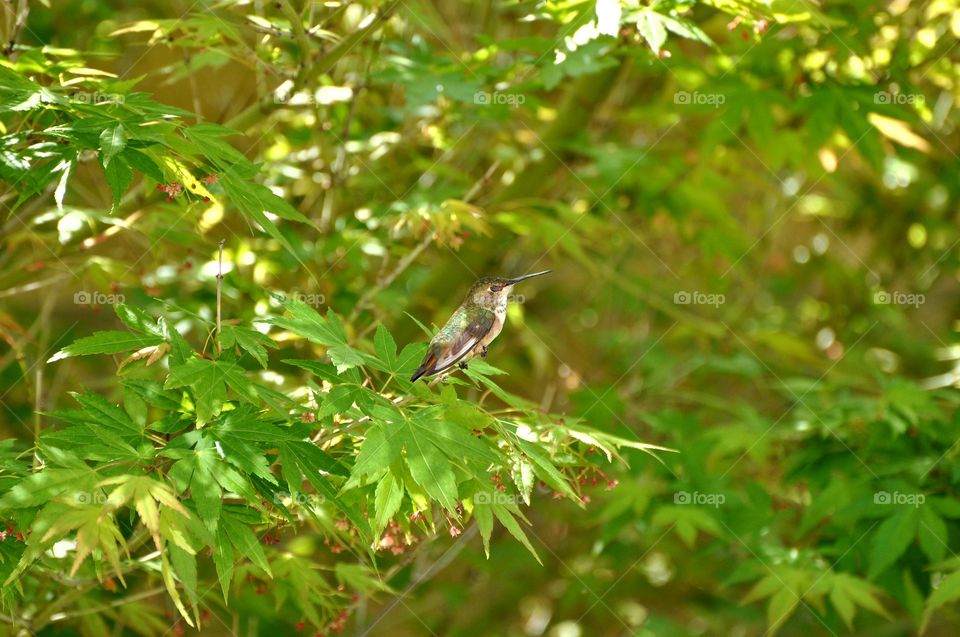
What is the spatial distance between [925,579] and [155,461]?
2.34 m

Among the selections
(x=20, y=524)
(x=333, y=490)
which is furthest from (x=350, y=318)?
(x=20, y=524)

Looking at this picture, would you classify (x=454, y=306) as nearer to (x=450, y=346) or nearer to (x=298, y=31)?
(x=298, y=31)

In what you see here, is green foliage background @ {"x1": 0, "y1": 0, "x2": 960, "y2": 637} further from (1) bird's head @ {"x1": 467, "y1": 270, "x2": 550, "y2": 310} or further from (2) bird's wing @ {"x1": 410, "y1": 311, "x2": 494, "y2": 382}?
(1) bird's head @ {"x1": 467, "y1": 270, "x2": 550, "y2": 310}

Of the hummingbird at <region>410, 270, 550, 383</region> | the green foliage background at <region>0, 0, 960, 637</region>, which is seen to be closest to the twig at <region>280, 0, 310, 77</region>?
the green foliage background at <region>0, 0, 960, 637</region>

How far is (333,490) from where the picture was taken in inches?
71.6

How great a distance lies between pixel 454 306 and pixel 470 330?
2.00 metres

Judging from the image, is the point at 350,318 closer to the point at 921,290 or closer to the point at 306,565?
the point at 306,565

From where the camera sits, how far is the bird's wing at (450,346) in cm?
191

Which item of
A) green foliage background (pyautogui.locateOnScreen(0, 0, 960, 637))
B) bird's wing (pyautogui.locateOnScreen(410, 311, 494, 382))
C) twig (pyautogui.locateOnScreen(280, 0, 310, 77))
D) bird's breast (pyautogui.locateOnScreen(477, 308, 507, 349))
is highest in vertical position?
twig (pyautogui.locateOnScreen(280, 0, 310, 77))

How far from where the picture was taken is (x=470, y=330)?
1.97m

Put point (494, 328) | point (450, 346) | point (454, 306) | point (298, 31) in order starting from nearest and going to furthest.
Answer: point (450, 346)
point (494, 328)
point (298, 31)
point (454, 306)

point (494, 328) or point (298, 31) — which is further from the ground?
point (298, 31)

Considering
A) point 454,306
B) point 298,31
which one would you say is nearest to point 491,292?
point 298,31

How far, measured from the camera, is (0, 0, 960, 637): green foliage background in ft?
6.10
